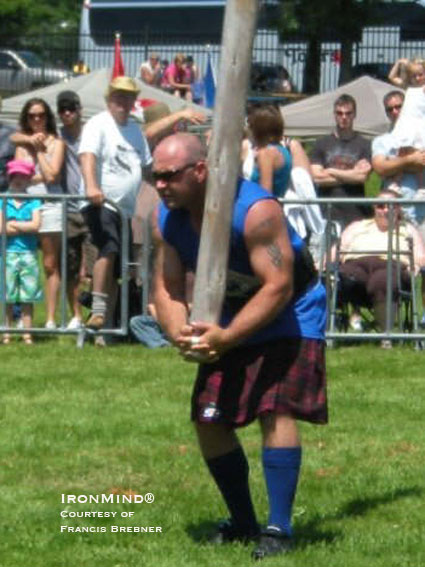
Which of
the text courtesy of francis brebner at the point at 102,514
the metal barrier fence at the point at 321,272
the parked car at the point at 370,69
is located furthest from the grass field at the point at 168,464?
the parked car at the point at 370,69

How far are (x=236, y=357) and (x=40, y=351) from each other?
18.8ft

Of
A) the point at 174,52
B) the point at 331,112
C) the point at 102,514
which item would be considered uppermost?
the point at 174,52

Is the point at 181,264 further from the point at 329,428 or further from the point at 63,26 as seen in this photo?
the point at 63,26

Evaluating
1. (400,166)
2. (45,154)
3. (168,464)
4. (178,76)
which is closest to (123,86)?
(45,154)

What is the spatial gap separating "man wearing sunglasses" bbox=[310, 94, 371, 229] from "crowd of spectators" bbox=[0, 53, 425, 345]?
0.01 m

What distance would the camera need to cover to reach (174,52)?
43.0 meters

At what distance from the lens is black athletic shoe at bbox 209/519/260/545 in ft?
23.3

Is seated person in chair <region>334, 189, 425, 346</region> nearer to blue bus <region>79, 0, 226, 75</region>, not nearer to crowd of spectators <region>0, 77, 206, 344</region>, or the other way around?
crowd of spectators <region>0, 77, 206, 344</region>

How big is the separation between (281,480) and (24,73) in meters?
38.3

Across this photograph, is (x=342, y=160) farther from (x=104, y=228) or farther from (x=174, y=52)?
(x=174, y=52)

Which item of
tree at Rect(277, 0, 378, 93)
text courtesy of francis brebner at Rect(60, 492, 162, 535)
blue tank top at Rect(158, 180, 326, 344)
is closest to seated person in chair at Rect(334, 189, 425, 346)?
text courtesy of francis brebner at Rect(60, 492, 162, 535)

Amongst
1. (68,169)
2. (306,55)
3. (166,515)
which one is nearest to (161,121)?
(68,169)

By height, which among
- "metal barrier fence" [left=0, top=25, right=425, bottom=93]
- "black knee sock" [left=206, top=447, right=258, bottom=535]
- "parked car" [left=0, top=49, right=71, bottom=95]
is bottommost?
"black knee sock" [left=206, top=447, right=258, bottom=535]

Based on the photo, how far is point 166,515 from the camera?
7.55 m
